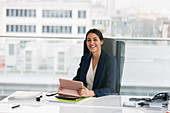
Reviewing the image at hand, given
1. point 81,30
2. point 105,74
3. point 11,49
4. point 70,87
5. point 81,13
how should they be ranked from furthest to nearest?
point 81,13 → point 81,30 → point 11,49 → point 105,74 → point 70,87

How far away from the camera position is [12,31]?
5828mm

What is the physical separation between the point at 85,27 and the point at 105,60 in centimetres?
352

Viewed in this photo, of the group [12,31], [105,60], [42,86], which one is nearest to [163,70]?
[42,86]

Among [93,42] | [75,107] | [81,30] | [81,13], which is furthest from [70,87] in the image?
[81,13]

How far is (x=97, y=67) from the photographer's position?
2.25m

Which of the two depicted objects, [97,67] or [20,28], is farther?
[20,28]

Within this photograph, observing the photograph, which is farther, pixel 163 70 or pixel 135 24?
pixel 135 24

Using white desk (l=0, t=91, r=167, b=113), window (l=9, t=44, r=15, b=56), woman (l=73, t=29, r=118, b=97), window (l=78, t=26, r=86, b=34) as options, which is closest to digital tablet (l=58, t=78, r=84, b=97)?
white desk (l=0, t=91, r=167, b=113)

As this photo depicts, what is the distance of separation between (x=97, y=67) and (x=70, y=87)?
0.49 meters

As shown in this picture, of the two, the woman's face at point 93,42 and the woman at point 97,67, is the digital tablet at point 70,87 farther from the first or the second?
the woman's face at point 93,42

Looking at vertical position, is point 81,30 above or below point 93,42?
above

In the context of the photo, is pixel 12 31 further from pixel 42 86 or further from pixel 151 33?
Answer: pixel 151 33

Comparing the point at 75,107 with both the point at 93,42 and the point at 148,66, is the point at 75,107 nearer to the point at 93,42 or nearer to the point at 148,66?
the point at 93,42

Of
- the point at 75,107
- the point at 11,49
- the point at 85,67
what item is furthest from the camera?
the point at 11,49
